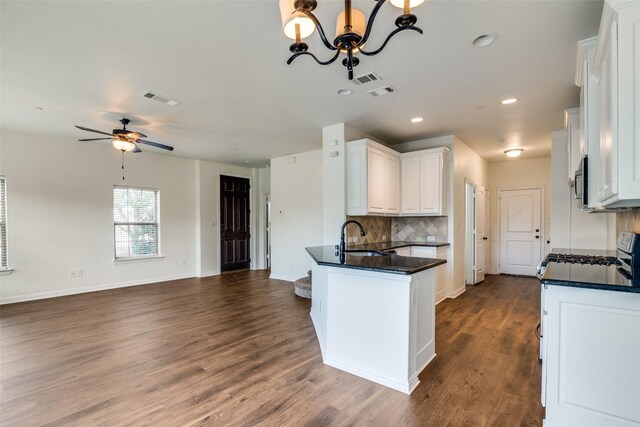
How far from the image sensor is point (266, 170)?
830 cm

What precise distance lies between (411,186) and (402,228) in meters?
0.94

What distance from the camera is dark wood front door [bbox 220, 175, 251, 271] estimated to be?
7.75 meters

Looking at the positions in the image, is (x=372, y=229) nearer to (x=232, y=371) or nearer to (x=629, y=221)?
(x=629, y=221)

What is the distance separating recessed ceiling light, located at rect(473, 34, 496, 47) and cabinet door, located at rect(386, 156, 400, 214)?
255cm

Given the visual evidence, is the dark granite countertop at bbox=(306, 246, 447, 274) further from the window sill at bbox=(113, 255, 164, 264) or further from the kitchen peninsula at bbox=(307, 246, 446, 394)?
the window sill at bbox=(113, 255, 164, 264)

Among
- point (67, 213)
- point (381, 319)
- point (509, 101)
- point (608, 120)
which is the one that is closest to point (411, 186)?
point (509, 101)

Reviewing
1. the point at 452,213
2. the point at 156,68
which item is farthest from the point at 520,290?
the point at 156,68

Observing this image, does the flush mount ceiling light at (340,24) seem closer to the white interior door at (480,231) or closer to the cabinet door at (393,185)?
the cabinet door at (393,185)

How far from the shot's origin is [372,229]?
528cm

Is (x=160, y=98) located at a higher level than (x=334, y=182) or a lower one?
higher

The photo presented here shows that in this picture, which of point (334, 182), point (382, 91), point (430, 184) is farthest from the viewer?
point (430, 184)

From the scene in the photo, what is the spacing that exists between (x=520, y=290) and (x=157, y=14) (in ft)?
22.1

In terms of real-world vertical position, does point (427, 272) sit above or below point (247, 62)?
below

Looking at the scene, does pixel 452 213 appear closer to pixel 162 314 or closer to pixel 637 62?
pixel 637 62
